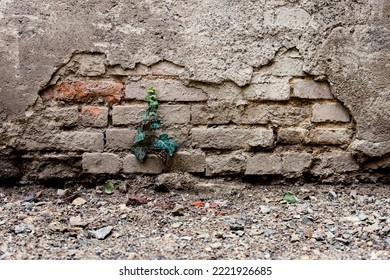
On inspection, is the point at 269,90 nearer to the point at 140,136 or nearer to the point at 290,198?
the point at 290,198

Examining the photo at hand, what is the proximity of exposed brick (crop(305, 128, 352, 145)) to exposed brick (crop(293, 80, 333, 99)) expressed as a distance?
188 mm

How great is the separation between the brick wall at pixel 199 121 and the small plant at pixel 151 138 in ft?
0.12

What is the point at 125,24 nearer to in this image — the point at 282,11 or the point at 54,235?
the point at 282,11

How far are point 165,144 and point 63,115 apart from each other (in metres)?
0.53

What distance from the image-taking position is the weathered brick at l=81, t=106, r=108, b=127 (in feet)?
7.91

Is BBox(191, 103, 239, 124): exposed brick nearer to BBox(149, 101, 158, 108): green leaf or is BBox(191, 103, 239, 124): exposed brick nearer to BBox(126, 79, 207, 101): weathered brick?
BBox(126, 79, 207, 101): weathered brick

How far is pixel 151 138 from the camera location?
7.96 ft

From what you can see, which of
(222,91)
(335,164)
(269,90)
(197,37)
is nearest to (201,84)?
(222,91)

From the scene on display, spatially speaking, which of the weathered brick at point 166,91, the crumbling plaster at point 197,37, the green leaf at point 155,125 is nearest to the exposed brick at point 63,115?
the crumbling plaster at point 197,37

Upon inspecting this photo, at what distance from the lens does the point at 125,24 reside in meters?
2.33

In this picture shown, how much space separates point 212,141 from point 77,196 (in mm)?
741

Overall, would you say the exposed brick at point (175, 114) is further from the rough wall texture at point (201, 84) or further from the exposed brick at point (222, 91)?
the exposed brick at point (222, 91)

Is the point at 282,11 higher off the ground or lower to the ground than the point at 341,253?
higher
